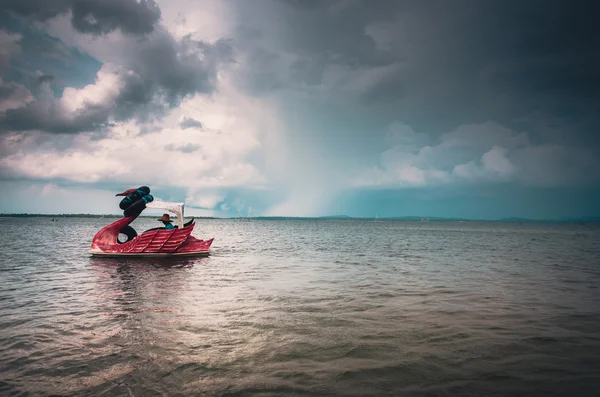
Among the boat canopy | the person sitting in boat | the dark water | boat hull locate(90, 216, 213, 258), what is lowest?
the dark water

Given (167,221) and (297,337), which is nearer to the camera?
Answer: (297,337)

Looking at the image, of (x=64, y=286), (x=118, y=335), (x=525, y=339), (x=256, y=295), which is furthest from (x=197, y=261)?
(x=525, y=339)

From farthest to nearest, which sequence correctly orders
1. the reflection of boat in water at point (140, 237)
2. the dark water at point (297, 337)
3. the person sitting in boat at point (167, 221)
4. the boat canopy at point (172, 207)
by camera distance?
the boat canopy at point (172, 207)
the person sitting in boat at point (167, 221)
the reflection of boat in water at point (140, 237)
the dark water at point (297, 337)

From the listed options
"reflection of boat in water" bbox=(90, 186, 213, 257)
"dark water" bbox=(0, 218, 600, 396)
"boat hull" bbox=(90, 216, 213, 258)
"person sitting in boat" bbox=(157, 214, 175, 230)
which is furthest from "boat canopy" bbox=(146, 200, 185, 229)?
"dark water" bbox=(0, 218, 600, 396)

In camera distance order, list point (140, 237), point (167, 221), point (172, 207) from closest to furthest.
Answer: point (140, 237), point (167, 221), point (172, 207)

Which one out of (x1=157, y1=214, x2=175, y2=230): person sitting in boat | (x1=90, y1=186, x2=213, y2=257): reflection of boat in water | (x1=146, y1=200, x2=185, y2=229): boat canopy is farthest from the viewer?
(x1=146, y1=200, x2=185, y2=229): boat canopy

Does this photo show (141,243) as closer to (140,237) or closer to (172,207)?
(140,237)

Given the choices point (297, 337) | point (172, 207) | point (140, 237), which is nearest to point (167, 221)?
point (172, 207)

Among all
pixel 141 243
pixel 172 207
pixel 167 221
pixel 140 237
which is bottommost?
pixel 141 243

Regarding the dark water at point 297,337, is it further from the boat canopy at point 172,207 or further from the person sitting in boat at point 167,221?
the boat canopy at point 172,207

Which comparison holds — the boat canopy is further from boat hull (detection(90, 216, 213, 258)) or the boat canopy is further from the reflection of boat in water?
boat hull (detection(90, 216, 213, 258))

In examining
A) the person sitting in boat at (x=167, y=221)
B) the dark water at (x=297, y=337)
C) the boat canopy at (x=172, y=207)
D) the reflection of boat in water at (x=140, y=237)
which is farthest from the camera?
the boat canopy at (x=172, y=207)

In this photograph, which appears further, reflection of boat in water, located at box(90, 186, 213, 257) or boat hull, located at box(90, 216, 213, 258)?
boat hull, located at box(90, 216, 213, 258)

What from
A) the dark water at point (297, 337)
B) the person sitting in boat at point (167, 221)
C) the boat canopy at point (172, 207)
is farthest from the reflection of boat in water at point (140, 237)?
the dark water at point (297, 337)
